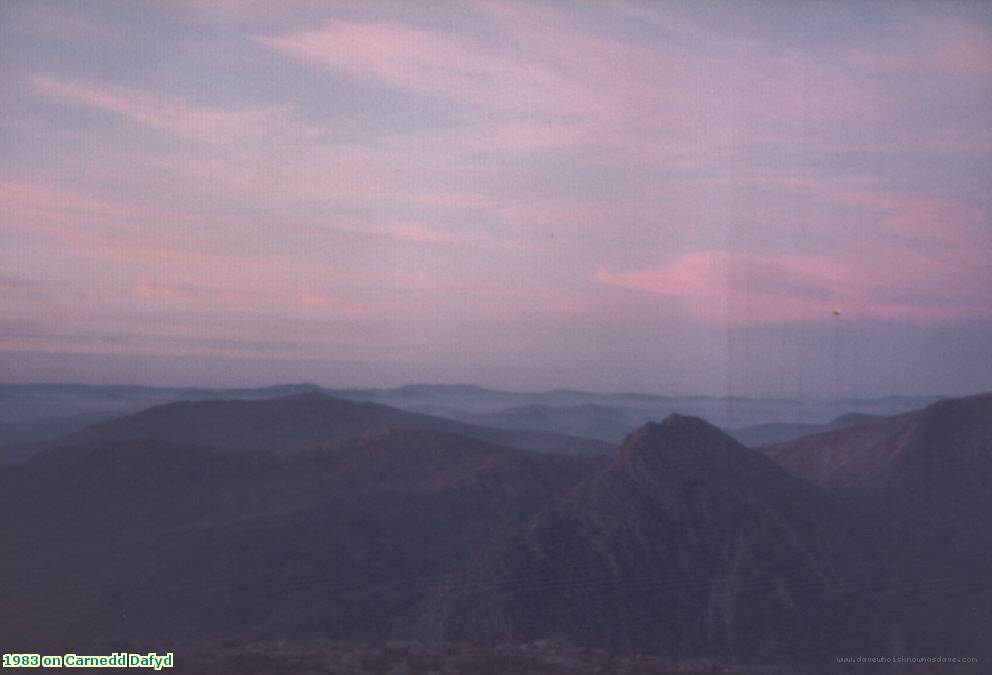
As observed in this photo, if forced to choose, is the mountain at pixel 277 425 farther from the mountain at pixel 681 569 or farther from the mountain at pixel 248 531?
the mountain at pixel 681 569

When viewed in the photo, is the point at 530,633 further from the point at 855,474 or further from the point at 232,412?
the point at 232,412

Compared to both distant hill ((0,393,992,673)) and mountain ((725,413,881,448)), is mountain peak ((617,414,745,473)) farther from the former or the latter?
mountain ((725,413,881,448))

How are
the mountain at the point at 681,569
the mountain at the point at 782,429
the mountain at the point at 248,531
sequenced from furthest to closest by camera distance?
1. the mountain at the point at 782,429
2. the mountain at the point at 248,531
3. the mountain at the point at 681,569

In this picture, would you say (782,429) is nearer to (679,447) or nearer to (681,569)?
(679,447)

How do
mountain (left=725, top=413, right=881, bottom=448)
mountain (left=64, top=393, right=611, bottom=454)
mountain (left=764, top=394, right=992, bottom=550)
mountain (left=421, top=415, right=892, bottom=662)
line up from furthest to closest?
mountain (left=725, top=413, right=881, bottom=448) → mountain (left=64, top=393, right=611, bottom=454) → mountain (left=764, top=394, right=992, bottom=550) → mountain (left=421, top=415, right=892, bottom=662)

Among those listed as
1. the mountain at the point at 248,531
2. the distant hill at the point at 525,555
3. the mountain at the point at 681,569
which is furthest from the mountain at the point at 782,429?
the mountain at the point at 681,569

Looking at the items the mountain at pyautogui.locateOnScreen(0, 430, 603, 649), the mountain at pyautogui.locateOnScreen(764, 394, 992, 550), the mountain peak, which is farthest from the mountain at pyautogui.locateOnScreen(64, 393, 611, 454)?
the mountain peak

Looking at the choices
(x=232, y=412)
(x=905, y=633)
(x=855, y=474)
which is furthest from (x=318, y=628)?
(x=232, y=412)

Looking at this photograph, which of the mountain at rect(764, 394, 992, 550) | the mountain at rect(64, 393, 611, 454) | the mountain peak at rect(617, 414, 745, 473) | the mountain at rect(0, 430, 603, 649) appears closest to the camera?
the mountain at rect(0, 430, 603, 649)
